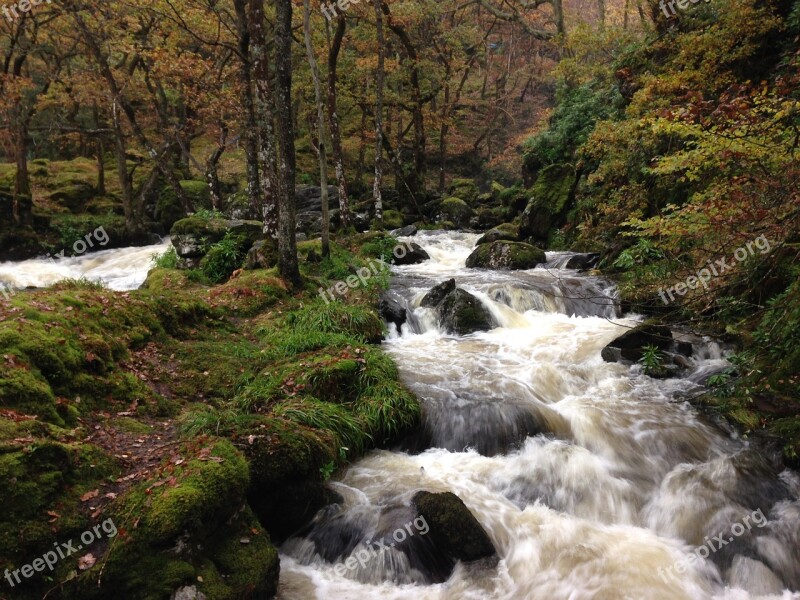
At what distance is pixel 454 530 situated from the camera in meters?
4.79

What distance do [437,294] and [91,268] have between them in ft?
42.4

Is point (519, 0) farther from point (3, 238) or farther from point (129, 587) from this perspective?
point (129, 587)

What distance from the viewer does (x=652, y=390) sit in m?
7.93

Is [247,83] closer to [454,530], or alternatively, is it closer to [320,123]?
[320,123]

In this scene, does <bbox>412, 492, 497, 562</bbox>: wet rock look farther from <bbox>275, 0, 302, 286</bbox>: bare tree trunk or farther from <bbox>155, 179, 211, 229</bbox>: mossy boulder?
<bbox>155, 179, 211, 229</bbox>: mossy boulder

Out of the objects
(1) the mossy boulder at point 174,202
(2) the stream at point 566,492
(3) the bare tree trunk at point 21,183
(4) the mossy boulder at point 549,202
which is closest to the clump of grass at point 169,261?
(2) the stream at point 566,492

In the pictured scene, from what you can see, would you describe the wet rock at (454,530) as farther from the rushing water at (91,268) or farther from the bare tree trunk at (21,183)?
the bare tree trunk at (21,183)

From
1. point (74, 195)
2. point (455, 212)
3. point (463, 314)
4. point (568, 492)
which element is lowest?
point (568, 492)

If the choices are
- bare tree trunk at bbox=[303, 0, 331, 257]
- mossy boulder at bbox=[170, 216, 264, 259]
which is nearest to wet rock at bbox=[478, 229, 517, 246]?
bare tree trunk at bbox=[303, 0, 331, 257]

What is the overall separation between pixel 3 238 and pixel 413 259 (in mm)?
14697

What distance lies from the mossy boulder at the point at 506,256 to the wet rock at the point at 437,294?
411 cm

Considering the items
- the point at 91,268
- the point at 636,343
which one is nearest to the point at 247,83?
the point at 91,268

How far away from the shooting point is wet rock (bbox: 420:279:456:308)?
1194 cm

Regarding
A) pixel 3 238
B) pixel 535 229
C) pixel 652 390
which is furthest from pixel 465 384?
pixel 3 238
